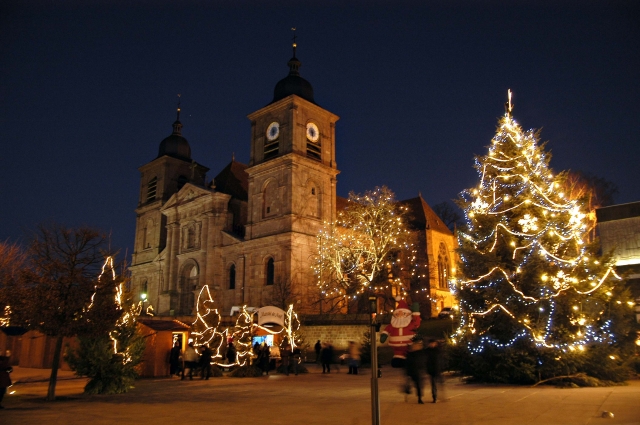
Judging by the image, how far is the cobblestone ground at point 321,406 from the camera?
386 inches

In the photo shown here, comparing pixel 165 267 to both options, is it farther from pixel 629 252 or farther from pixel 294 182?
pixel 629 252

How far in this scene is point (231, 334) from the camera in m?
23.6

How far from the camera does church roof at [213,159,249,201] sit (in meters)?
52.3

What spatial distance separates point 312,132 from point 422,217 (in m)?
16.2

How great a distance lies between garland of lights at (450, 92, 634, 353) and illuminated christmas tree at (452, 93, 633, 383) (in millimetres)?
30

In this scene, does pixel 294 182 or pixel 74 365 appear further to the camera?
pixel 294 182

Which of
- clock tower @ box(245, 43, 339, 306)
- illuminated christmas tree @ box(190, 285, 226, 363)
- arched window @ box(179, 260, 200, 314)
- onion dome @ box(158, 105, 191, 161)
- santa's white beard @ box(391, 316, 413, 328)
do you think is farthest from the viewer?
onion dome @ box(158, 105, 191, 161)

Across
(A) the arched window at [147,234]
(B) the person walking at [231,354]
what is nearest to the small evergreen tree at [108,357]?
(B) the person walking at [231,354]

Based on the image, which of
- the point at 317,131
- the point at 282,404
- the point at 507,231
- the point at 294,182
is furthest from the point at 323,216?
the point at 282,404

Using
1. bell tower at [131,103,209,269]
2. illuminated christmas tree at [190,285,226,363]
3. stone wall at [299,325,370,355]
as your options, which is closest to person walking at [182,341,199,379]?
illuminated christmas tree at [190,285,226,363]

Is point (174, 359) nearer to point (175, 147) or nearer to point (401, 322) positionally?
point (401, 322)

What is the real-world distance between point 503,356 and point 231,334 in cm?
1259

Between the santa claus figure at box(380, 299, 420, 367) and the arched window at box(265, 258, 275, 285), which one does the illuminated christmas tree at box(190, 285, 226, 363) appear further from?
the arched window at box(265, 258, 275, 285)

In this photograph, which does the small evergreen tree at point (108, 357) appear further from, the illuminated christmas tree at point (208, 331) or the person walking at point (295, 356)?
the person walking at point (295, 356)
